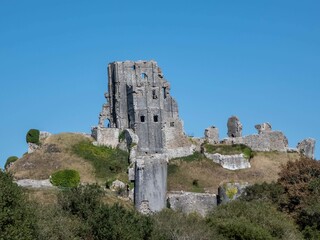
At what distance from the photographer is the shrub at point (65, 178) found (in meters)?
86.5

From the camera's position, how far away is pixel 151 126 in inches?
3812

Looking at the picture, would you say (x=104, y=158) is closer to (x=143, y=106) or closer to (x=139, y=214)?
(x=143, y=106)

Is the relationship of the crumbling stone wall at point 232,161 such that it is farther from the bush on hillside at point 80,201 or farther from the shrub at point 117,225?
the shrub at point 117,225

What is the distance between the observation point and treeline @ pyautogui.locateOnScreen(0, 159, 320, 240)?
56.5 meters

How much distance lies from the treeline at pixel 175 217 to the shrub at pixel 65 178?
1448 cm

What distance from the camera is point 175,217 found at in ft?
225

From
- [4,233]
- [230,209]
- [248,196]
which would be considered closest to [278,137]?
[248,196]

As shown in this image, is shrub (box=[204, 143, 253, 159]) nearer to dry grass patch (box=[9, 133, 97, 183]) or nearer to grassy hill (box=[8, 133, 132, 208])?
grassy hill (box=[8, 133, 132, 208])

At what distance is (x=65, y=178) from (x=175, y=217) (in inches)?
822

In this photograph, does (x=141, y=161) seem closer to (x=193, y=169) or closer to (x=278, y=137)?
(x=193, y=169)

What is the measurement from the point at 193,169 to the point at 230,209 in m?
19.1

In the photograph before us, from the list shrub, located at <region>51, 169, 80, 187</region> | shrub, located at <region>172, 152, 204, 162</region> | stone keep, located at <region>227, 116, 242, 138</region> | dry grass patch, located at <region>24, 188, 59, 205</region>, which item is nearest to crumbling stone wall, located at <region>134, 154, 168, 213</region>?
shrub, located at <region>51, 169, 80, 187</region>

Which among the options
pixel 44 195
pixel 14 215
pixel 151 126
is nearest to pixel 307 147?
pixel 151 126

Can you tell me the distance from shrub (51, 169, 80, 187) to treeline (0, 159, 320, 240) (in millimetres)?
14478
